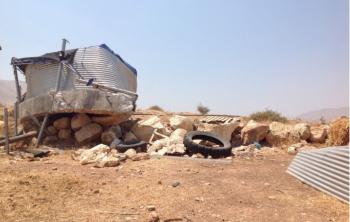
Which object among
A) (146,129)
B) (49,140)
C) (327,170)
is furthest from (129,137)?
(327,170)

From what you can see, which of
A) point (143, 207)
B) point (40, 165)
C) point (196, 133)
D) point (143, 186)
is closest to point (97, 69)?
point (196, 133)

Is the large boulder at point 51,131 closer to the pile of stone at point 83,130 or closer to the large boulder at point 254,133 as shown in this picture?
the pile of stone at point 83,130

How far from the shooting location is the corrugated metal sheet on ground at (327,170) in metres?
5.76

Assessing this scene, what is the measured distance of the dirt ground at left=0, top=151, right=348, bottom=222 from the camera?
16.3 ft

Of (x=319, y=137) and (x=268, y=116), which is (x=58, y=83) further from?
(x=268, y=116)

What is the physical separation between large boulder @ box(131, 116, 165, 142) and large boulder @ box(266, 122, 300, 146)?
3.77 m

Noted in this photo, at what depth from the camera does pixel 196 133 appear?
38.4ft

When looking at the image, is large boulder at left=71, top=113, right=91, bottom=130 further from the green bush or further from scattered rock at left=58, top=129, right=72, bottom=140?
the green bush

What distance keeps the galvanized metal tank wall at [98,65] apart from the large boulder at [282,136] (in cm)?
568

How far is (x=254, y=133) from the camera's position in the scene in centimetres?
1362

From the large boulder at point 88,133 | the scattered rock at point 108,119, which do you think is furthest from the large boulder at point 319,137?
the large boulder at point 88,133

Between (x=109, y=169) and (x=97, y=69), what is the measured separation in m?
6.52

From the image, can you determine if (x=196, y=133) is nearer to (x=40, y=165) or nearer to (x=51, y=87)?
(x=40, y=165)

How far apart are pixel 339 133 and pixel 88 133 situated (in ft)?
26.4
